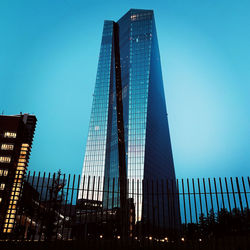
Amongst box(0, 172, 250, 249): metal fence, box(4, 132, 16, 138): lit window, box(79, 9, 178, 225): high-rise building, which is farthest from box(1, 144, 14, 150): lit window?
box(0, 172, 250, 249): metal fence

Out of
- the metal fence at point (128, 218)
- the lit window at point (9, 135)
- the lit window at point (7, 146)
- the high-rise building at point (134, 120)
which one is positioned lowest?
the metal fence at point (128, 218)

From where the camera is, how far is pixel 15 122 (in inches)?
3258

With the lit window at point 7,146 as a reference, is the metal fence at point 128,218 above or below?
below

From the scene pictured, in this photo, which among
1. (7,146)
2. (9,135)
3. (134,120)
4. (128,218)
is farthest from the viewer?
(134,120)

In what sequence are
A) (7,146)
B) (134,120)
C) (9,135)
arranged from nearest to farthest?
(7,146) → (9,135) → (134,120)

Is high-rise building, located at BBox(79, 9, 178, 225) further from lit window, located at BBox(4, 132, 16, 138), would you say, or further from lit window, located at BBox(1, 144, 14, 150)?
lit window, located at BBox(4, 132, 16, 138)

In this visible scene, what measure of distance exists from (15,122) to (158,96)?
68.4 m

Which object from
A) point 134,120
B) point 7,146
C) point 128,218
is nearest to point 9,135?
point 7,146

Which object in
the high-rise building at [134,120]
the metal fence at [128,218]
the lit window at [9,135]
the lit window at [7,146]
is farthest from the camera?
the high-rise building at [134,120]

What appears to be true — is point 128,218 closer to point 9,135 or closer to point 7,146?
point 7,146

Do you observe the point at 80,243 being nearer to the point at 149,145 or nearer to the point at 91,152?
the point at 149,145

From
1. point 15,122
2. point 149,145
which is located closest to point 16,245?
point 15,122

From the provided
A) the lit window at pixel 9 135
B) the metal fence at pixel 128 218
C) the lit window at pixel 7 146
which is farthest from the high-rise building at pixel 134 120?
the metal fence at pixel 128 218

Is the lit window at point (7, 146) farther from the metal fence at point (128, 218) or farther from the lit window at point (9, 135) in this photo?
the metal fence at point (128, 218)
